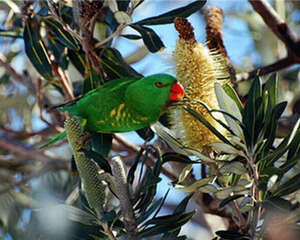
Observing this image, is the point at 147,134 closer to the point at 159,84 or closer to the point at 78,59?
the point at 159,84

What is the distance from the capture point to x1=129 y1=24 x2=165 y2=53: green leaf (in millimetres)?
1665

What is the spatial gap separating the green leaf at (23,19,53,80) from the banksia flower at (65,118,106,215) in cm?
53

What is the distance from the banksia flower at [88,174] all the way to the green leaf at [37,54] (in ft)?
1.75

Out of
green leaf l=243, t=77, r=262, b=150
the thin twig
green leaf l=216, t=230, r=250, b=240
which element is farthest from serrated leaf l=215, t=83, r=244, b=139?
the thin twig

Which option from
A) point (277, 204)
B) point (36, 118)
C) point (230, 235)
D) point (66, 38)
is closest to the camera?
point (277, 204)

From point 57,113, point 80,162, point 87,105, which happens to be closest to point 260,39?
point 57,113

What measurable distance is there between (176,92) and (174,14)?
1.33 feet

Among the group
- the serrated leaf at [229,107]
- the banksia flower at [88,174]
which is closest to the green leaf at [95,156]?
the banksia flower at [88,174]

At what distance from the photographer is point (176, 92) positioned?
1.33m

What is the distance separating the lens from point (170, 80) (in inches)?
53.9

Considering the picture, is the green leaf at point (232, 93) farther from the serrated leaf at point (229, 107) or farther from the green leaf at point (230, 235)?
the green leaf at point (230, 235)

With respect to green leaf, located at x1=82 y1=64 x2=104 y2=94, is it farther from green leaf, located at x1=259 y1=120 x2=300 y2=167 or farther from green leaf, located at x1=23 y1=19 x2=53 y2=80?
green leaf, located at x1=259 y1=120 x2=300 y2=167

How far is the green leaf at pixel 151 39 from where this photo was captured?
1.67 meters

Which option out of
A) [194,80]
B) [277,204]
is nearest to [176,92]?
[194,80]
